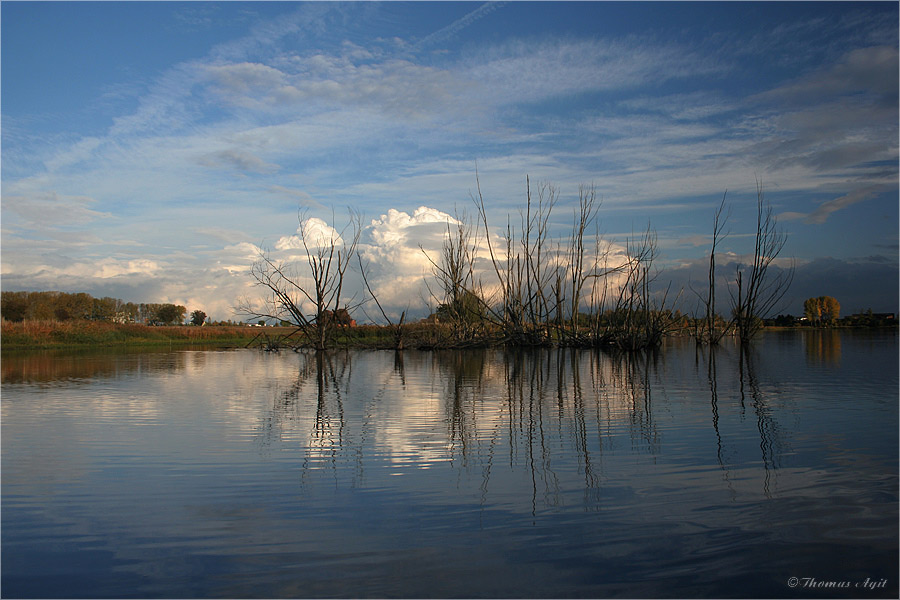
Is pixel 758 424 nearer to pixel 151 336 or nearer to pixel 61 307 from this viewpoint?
pixel 151 336

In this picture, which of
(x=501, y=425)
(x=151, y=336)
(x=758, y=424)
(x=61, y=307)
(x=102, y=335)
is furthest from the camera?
(x=61, y=307)

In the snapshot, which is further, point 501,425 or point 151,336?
point 151,336

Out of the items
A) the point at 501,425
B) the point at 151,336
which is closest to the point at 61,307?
the point at 151,336

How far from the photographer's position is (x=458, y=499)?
2926 mm

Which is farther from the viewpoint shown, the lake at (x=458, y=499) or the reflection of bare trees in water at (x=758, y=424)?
the reflection of bare trees in water at (x=758, y=424)

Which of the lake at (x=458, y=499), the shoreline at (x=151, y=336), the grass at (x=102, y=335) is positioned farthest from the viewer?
the grass at (x=102, y=335)

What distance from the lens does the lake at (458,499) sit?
205 cm

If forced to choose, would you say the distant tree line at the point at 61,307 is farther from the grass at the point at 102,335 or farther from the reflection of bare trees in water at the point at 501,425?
the reflection of bare trees in water at the point at 501,425

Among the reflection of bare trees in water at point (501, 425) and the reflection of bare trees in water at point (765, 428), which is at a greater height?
the reflection of bare trees in water at point (765, 428)

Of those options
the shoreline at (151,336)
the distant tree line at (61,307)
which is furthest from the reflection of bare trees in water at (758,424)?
the distant tree line at (61,307)

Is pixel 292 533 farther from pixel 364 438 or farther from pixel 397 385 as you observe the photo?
pixel 397 385

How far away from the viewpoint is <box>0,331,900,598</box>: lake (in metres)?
2.05

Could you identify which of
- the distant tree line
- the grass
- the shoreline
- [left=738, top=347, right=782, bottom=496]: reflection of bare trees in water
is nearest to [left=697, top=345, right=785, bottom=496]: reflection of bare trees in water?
[left=738, top=347, right=782, bottom=496]: reflection of bare trees in water

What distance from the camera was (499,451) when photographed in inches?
157
